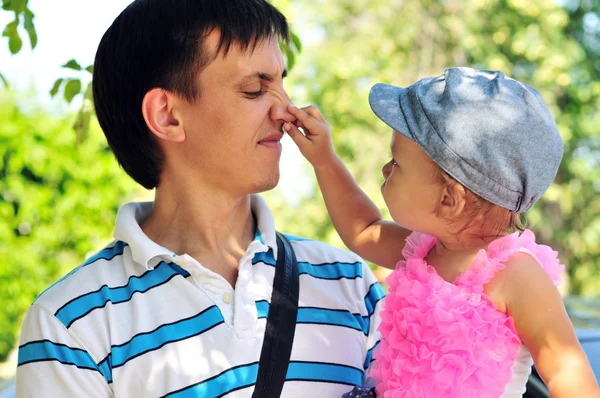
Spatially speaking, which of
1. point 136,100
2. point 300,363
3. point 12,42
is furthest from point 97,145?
point 300,363

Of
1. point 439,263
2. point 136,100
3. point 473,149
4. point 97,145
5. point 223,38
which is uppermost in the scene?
point 223,38

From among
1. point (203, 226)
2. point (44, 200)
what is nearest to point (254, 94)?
point (203, 226)

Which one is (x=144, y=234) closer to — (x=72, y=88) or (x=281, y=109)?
(x=281, y=109)

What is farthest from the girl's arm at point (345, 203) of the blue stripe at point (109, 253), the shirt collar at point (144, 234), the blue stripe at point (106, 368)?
the blue stripe at point (106, 368)

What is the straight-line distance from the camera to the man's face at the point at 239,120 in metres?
2.04

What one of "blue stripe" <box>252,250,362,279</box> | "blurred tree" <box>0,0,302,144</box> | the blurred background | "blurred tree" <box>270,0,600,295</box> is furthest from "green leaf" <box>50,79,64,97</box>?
"blurred tree" <box>270,0,600,295</box>

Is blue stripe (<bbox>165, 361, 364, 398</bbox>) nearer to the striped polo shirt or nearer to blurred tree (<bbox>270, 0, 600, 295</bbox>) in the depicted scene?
the striped polo shirt

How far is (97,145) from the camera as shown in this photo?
5.71 m

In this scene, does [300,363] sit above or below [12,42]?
below

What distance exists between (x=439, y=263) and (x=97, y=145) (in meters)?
4.34

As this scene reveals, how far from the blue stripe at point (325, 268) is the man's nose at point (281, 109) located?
0.38 metres

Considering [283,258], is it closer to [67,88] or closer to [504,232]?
[504,232]

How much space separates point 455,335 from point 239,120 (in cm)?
83

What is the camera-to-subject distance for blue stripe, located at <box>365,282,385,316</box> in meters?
2.13
